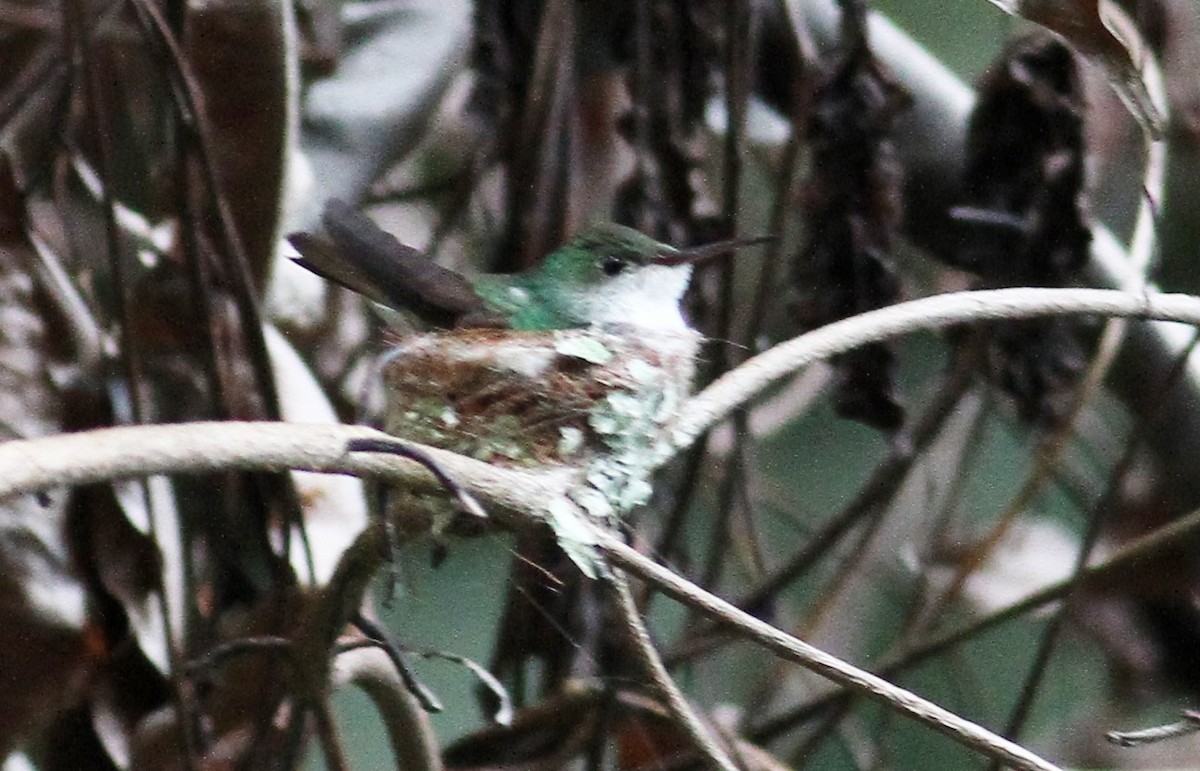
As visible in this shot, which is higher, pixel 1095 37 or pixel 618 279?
pixel 1095 37

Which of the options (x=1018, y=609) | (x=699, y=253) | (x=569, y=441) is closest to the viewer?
(x=569, y=441)

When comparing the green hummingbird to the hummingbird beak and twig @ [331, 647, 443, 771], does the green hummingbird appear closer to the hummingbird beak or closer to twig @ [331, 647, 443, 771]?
the hummingbird beak

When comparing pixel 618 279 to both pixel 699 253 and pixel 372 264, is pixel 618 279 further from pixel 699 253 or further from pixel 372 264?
pixel 372 264

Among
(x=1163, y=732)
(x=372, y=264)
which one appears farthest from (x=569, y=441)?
(x=1163, y=732)

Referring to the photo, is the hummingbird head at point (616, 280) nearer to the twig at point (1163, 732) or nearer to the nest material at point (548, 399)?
the nest material at point (548, 399)

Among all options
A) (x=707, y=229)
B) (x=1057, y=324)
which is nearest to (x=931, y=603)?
(x=1057, y=324)
